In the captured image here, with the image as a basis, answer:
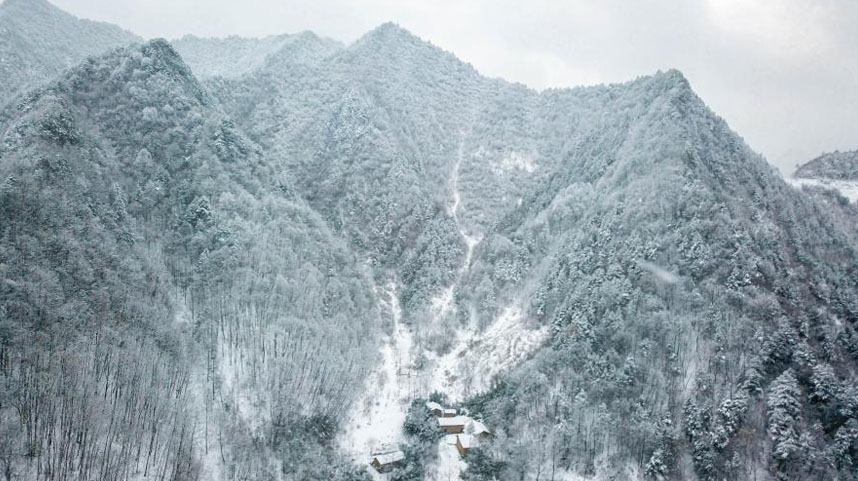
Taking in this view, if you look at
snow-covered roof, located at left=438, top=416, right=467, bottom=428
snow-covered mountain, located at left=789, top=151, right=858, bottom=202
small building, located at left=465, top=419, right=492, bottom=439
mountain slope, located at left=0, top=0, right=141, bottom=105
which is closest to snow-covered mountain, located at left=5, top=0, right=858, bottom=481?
small building, located at left=465, top=419, right=492, bottom=439

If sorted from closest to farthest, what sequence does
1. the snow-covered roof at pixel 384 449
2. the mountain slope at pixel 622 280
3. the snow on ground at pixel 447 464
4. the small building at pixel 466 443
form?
the mountain slope at pixel 622 280
the snow on ground at pixel 447 464
the snow-covered roof at pixel 384 449
the small building at pixel 466 443

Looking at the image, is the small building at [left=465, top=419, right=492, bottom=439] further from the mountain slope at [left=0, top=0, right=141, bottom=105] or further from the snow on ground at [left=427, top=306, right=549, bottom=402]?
the mountain slope at [left=0, top=0, right=141, bottom=105]

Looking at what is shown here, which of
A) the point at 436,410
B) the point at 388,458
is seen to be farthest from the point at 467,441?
the point at 388,458

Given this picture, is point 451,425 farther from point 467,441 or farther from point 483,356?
point 483,356

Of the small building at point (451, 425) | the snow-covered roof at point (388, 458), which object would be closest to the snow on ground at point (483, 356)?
the small building at point (451, 425)

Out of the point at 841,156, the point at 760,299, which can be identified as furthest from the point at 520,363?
the point at 841,156

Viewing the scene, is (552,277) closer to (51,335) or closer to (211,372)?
(211,372)

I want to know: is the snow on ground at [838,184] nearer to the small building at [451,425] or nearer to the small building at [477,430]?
the small building at [477,430]
